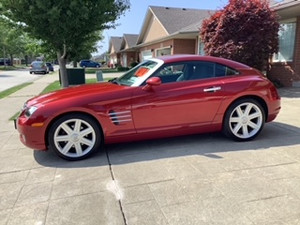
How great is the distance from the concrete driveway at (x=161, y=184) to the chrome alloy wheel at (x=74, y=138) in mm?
180

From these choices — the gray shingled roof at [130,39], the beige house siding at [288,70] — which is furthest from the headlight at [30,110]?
the gray shingled roof at [130,39]

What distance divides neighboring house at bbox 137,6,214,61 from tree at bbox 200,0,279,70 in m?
6.66

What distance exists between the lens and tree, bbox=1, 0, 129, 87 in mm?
8974

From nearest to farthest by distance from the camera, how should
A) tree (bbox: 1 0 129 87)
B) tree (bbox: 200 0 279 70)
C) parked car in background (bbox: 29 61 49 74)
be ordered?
tree (bbox: 1 0 129 87)
tree (bbox: 200 0 279 70)
parked car in background (bbox: 29 61 49 74)

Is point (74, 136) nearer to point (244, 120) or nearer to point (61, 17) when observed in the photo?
point (244, 120)

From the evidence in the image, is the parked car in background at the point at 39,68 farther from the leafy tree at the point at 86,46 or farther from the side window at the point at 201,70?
the side window at the point at 201,70

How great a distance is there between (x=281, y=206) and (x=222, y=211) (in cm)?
59

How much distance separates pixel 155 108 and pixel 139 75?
0.69 metres

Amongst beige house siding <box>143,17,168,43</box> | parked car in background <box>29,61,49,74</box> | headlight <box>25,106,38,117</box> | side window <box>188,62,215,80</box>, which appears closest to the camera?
headlight <box>25,106,38,117</box>

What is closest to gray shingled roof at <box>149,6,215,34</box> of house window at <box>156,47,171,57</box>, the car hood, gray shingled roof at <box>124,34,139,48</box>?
house window at <box>156,47,171,57</box>

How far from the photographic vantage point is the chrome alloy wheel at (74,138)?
159 inches

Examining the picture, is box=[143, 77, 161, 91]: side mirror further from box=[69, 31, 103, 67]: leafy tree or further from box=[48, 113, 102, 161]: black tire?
box=[69, 31, 103, 67]: leafy tree

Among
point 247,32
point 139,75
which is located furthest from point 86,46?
point 139,75

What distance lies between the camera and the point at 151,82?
163 inches
